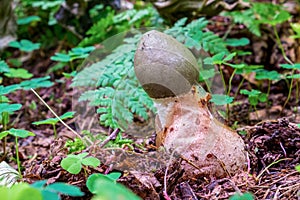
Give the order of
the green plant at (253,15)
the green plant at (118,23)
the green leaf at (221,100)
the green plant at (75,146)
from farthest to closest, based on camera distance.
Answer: the green plant at (118,23) < the green plant at (253,15) < the green leaf at (221,100) < the green plant at (75,146)

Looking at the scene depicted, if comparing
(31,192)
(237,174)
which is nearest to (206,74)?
(237,174)

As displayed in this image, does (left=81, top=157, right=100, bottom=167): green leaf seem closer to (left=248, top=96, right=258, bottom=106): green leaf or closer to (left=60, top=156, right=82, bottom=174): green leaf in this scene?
(left=60, top=156, right=82, bottom=174): green leaf

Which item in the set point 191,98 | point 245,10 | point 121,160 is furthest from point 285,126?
point 245,10

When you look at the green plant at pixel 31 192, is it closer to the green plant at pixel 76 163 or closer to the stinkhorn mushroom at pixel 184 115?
the green plant at pixel 76 163

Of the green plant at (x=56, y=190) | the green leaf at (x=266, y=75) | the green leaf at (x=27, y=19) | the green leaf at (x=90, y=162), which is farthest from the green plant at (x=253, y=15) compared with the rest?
the green plant at (x=56, y=190)

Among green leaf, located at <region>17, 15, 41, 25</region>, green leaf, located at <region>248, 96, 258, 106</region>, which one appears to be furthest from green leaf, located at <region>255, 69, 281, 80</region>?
green leaf, located at <region>17, 15, 41, 25</region>

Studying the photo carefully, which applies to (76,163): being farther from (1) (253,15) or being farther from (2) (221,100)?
(1) (253,15)
